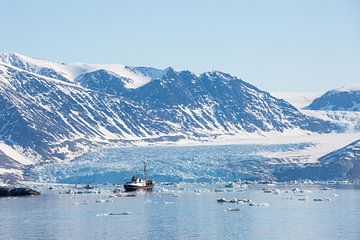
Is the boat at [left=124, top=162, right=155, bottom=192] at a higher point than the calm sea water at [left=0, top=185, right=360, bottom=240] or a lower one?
higher

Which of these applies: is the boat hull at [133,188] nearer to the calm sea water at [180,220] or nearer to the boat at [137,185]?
the boat at [137,185]

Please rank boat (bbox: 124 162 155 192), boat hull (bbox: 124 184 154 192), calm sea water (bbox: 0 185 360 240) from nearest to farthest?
calm sea water (bbox: 0 185 360 240) → boat hull (bbox: 124 184 154 192) → boat (bbox: 124 162 155 192)

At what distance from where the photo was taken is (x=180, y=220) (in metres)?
106

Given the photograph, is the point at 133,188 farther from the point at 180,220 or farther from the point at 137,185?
the point at 180,220

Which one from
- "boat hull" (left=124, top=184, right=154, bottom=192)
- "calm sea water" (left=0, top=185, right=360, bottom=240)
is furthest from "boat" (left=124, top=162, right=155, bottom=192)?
"calm sea water" (left=0, top=185, right=360, bottom=240)

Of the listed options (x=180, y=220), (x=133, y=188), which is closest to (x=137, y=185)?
(x=133, y=188)

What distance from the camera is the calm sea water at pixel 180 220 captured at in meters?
91.2

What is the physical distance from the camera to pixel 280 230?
3671 inches

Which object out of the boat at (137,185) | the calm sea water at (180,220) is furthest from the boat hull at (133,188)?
the calm sea water at (180,220)

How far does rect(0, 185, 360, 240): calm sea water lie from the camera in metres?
91.2

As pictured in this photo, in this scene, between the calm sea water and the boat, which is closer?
the calm sea water

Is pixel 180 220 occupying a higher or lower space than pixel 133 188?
lower

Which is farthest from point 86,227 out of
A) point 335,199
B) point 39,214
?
point 335,199

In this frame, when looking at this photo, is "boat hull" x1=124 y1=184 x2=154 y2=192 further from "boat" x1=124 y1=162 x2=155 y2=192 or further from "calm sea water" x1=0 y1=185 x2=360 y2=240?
"calm sea water" x1=0 y1=185 x2=360 y2=240
